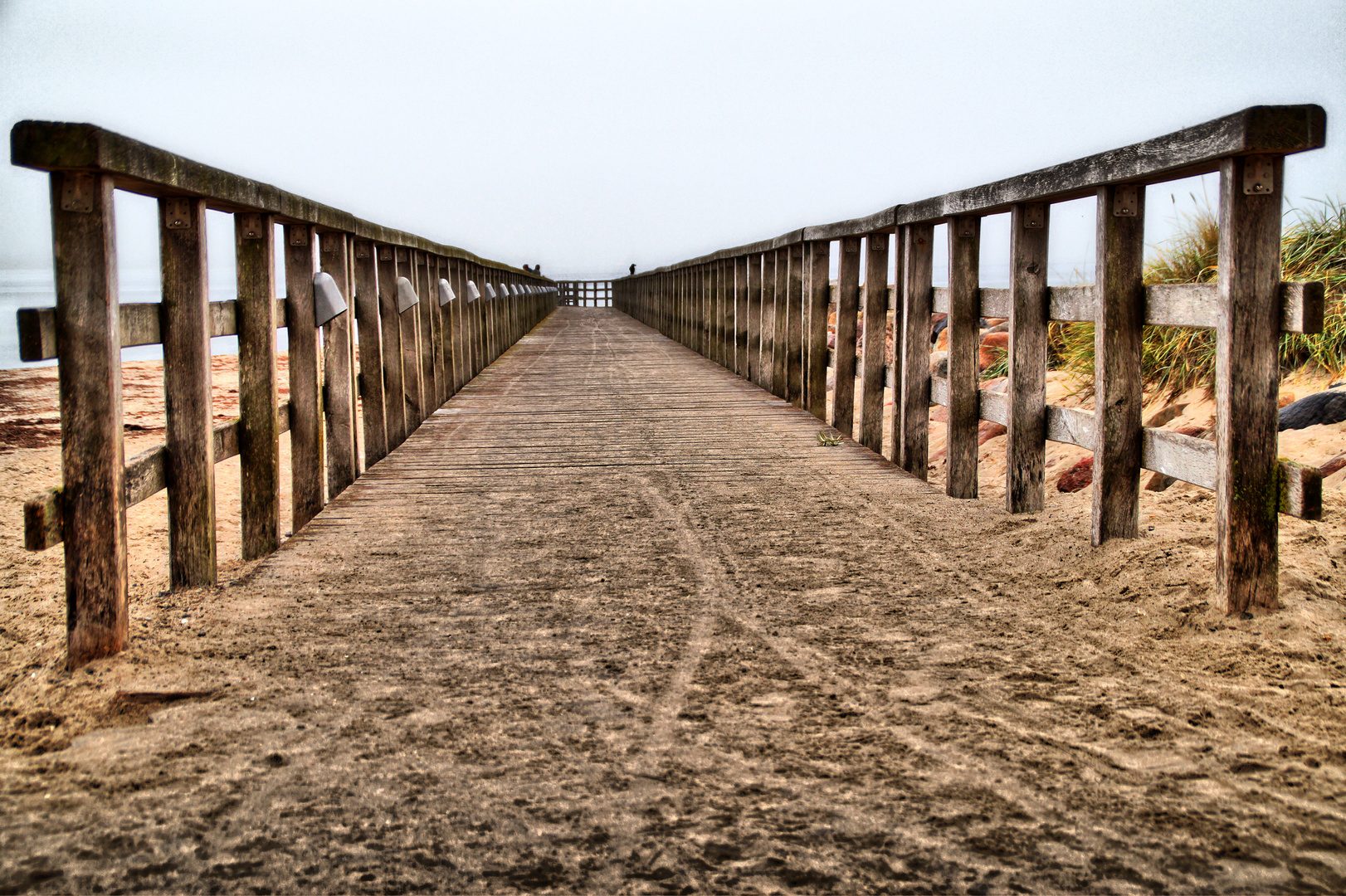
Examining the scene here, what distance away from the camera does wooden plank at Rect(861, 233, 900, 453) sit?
6.87 m

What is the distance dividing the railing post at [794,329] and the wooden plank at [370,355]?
4008 mm

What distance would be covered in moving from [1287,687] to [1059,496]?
148 inches

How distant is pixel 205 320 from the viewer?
379 cm

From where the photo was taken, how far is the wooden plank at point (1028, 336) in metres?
4.75

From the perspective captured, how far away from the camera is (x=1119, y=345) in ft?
13.2

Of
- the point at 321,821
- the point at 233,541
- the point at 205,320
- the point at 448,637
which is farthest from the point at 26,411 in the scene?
the point at 321,821

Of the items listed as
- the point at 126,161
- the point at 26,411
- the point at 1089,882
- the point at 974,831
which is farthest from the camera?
the point at 26,411

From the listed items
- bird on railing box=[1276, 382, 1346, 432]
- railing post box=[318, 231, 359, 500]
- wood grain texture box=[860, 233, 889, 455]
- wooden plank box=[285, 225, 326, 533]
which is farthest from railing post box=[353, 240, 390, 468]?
bird on railing box=[1276, 382, 1346, 432]

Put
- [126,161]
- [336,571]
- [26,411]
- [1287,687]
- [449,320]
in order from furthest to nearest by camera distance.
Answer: [26,411] → [449,320] → [336,571] → [126,161] → [1287,687]

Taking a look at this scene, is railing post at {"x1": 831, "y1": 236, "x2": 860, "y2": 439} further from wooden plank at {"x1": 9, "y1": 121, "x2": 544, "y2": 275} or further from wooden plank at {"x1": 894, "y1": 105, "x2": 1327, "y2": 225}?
wooden plank at {"x1": 9, "y1": 121, "x2": 544, "y2": 275}

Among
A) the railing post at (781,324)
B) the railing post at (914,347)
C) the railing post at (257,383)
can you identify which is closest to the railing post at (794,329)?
the railing post at (781,324)

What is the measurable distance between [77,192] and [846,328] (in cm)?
564

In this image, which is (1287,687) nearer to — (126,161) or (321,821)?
(321,821)

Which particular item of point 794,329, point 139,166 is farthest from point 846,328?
point 139,166
